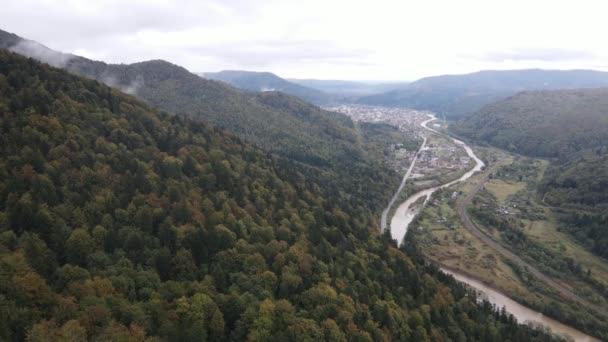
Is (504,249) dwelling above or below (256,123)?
below

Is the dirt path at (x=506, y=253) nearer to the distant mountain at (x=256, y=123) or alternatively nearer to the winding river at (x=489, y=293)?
the winding river at (x=489, y=293)

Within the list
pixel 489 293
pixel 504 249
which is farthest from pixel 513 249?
pixel 489 293

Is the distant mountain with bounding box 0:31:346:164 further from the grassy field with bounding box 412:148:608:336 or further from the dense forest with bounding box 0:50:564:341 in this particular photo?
the dense forest with bounding box 0:50:564:341

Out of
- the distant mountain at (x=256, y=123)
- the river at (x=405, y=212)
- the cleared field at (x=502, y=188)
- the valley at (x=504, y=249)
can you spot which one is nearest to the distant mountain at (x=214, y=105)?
the distant mountain at (x=256, y=123)

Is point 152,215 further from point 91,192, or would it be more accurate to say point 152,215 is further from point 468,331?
point 468,331

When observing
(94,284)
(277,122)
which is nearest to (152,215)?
(94,284)

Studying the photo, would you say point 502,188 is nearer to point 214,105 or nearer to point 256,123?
point 256,123

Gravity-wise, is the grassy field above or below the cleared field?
below

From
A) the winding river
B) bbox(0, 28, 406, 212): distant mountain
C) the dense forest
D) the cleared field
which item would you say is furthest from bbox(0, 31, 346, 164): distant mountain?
the dense forest
